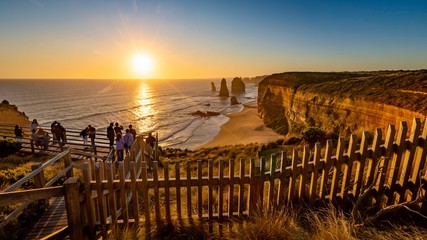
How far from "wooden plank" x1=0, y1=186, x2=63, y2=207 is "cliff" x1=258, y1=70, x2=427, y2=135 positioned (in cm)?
1364

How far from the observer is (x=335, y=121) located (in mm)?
21203

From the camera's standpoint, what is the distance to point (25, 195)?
3025 millimetres

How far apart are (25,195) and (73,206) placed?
0.63m

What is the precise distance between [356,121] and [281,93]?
20027 millimetres

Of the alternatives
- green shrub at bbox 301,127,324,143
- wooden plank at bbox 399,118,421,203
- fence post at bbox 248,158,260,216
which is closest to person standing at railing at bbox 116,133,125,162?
fence post at bbox 248,158,260,216

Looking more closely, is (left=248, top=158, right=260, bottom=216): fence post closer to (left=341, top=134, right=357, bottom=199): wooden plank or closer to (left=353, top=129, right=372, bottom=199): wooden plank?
(left=341, top=134, right=357, bottom=199): wooden plank

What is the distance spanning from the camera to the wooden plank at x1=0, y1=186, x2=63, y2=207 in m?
2.87

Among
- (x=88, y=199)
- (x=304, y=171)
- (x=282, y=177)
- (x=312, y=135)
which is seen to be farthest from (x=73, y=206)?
(x=312, y=135)

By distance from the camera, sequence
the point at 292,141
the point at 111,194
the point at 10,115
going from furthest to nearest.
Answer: the point at 10,115
the point at 292,141
the point at 111,194

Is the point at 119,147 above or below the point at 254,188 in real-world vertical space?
below

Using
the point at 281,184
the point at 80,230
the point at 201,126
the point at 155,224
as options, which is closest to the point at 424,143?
the point at 281,184

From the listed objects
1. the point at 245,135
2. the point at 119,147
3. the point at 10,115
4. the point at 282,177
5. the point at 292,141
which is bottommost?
the point at 245,135

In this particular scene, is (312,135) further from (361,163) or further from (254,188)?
(254,188)

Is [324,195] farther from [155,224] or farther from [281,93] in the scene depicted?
[281,93]
